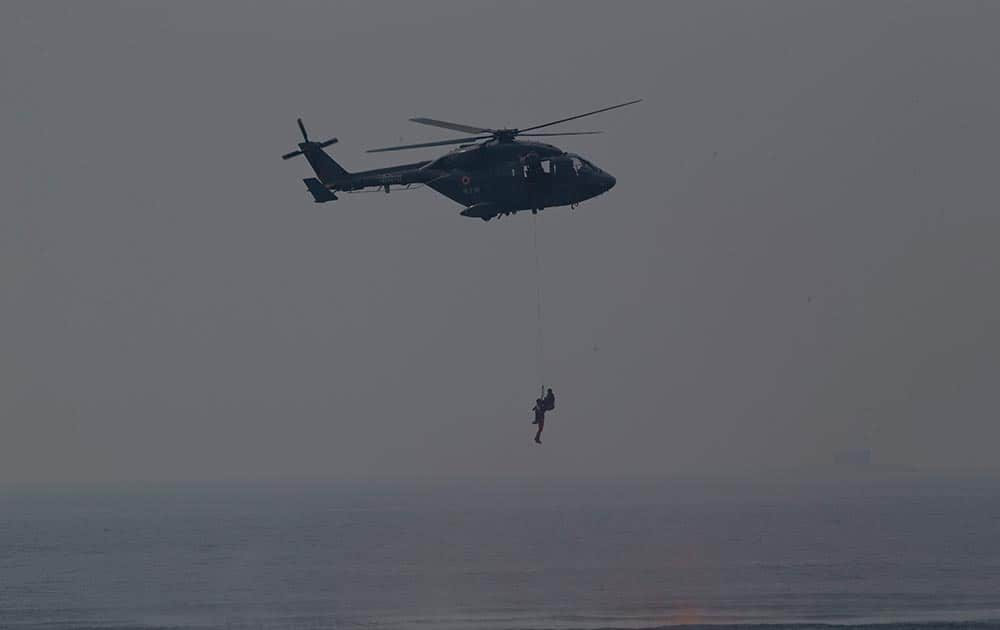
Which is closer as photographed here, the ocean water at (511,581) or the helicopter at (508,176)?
the helicopter at (508,176)

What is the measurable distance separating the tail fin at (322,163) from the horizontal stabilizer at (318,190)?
0.31 m

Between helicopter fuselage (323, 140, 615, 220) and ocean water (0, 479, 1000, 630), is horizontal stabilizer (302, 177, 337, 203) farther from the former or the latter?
ocean water (0, 479, 1000, 630)

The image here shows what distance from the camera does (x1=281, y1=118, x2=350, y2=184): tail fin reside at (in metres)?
62.8

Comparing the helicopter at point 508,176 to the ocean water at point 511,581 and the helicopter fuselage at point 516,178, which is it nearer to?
the helicopter fuselage at point 516,178

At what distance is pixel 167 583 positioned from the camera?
411 feet

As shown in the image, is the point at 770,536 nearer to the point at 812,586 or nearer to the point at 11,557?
the point at 812,586

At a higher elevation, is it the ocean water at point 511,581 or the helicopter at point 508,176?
the helicopter at point 508,176

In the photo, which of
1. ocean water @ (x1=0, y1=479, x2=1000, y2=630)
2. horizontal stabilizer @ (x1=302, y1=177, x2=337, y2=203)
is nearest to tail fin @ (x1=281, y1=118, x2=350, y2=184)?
horizontal stabilizer @ (x1=302, y1=177, x2=337, y2=203)

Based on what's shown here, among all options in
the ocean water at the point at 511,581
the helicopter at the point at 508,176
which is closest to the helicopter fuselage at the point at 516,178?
the helicopter at the point at 508,176

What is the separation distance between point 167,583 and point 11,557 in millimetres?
44888

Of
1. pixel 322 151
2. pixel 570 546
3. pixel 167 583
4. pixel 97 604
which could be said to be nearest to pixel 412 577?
pixel 167 583

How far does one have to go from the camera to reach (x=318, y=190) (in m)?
63.0

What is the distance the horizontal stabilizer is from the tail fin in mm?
307

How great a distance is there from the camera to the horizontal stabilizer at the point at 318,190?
206 feet
